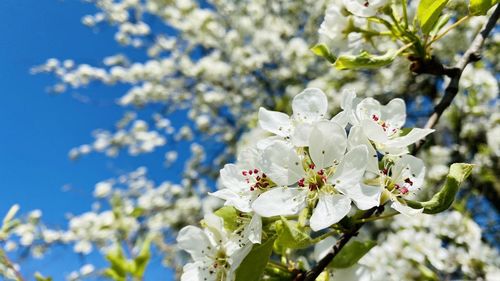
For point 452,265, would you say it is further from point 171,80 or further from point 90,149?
point 90,149

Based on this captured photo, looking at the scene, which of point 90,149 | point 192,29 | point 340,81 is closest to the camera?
point 340,81

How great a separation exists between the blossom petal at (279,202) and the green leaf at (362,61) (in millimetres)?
266

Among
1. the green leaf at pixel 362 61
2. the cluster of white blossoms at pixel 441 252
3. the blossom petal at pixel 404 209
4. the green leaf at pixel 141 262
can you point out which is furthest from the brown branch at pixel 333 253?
the cluster of white blossoms at pixel 441 252

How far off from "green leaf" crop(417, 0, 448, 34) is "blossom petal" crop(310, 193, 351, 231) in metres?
0.41

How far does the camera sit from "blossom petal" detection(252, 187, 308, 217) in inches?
26.4

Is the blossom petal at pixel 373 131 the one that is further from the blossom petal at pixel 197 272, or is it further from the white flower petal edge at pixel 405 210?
the blossom petal at pixel 197 272

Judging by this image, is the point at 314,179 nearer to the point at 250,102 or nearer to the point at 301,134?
the point at 301,134

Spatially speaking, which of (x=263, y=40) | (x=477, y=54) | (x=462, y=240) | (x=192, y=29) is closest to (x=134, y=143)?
(x=192, y=29)

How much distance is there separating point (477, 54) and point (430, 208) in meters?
0.50

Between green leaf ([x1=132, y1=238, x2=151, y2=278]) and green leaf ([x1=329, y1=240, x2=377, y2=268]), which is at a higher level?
green leaf ([x1=132, y1=238, x2=151, y2=278])

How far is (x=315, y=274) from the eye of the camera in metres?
0.70

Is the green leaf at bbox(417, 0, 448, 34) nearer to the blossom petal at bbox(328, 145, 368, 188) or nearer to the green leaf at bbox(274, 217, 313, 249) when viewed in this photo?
the blossom petal at bbox(328, 145, 368, 188)

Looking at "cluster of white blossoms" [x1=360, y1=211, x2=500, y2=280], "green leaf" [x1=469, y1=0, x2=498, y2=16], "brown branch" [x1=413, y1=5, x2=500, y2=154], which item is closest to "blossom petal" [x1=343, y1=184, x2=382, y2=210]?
"brown branch" [x1=413, y1=5, x2=500, y2=154]

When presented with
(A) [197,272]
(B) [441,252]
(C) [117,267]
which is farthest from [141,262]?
(B) [441,252]
